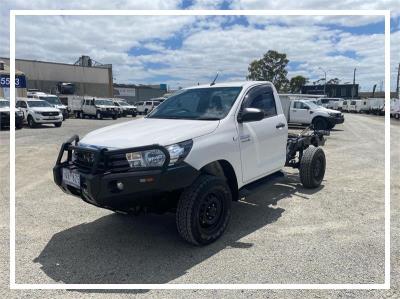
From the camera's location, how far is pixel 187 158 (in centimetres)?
387

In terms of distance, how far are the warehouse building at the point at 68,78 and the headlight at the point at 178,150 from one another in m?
43.3

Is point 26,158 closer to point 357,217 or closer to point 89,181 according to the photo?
point 89,181

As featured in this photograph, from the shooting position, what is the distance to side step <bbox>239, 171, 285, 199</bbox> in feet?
15.8

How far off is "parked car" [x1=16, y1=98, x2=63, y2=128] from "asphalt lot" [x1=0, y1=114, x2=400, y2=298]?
52.1 feet

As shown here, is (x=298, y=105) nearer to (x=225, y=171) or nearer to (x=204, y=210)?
(x=225, y=171)

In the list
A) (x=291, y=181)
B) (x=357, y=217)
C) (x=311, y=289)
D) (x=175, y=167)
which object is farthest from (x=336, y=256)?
(x=291, y=181)

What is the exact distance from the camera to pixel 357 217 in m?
5.18

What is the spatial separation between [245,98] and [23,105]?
2066 cm

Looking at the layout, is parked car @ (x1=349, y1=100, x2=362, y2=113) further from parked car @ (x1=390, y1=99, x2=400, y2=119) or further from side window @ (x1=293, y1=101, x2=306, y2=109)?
side window @ (x1=293, y1=101, x2=306, y2=109)

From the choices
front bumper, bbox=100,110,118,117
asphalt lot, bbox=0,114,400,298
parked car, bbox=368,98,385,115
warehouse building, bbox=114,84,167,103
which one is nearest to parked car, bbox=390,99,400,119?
parked car, bbox=368,98,385,115

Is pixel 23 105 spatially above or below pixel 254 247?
above

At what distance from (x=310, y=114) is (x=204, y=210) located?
17772mm

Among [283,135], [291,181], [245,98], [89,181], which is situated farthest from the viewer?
[291,181]

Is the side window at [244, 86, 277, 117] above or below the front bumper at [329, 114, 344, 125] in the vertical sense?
below
